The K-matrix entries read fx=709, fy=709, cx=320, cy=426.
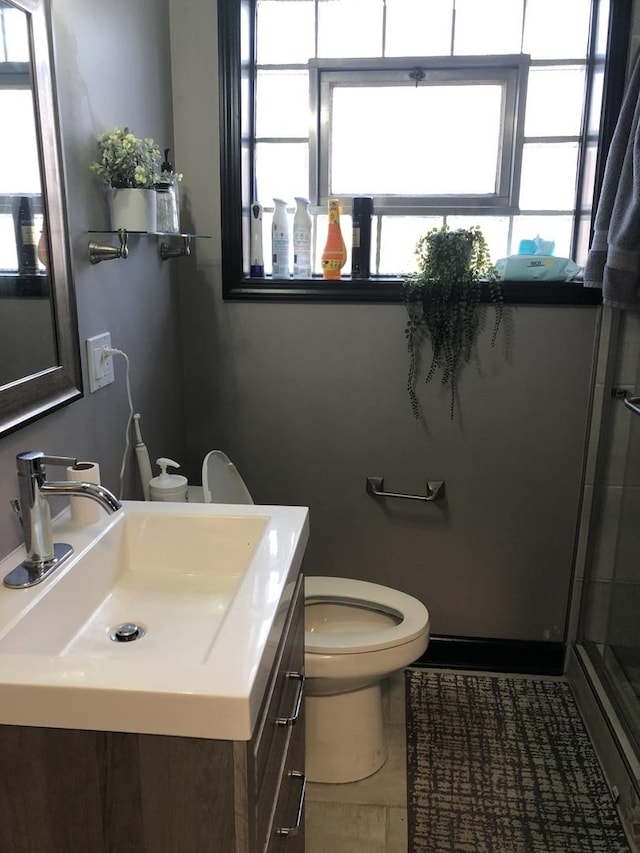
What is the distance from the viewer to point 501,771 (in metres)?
1.92

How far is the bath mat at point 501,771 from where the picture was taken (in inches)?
67.4

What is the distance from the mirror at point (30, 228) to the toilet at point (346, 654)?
57cm

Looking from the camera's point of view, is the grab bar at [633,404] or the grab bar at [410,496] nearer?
the grab bar at [633,404]

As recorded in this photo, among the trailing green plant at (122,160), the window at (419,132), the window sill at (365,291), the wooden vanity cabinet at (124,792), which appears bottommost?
the wooden vanity cabinet at (124,792)

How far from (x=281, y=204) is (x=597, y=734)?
5.77ft

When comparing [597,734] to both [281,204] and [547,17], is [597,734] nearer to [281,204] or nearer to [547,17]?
[281,204]

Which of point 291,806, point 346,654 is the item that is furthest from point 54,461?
point 346,654

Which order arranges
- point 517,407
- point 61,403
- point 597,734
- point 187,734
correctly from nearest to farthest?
point 187,734 < point 61,403 < point 597,734 < point 517,407

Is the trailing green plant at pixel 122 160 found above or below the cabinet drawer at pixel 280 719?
above

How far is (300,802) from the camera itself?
4.51ft

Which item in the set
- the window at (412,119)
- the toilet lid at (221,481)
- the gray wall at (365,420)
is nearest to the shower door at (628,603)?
the gray wall at (365,420)

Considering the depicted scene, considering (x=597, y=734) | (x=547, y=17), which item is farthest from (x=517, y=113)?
(x=597, y=734)

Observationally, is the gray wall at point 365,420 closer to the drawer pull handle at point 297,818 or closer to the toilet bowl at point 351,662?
the toilet bowl at point 351,662

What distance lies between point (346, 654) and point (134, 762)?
0.94 m
